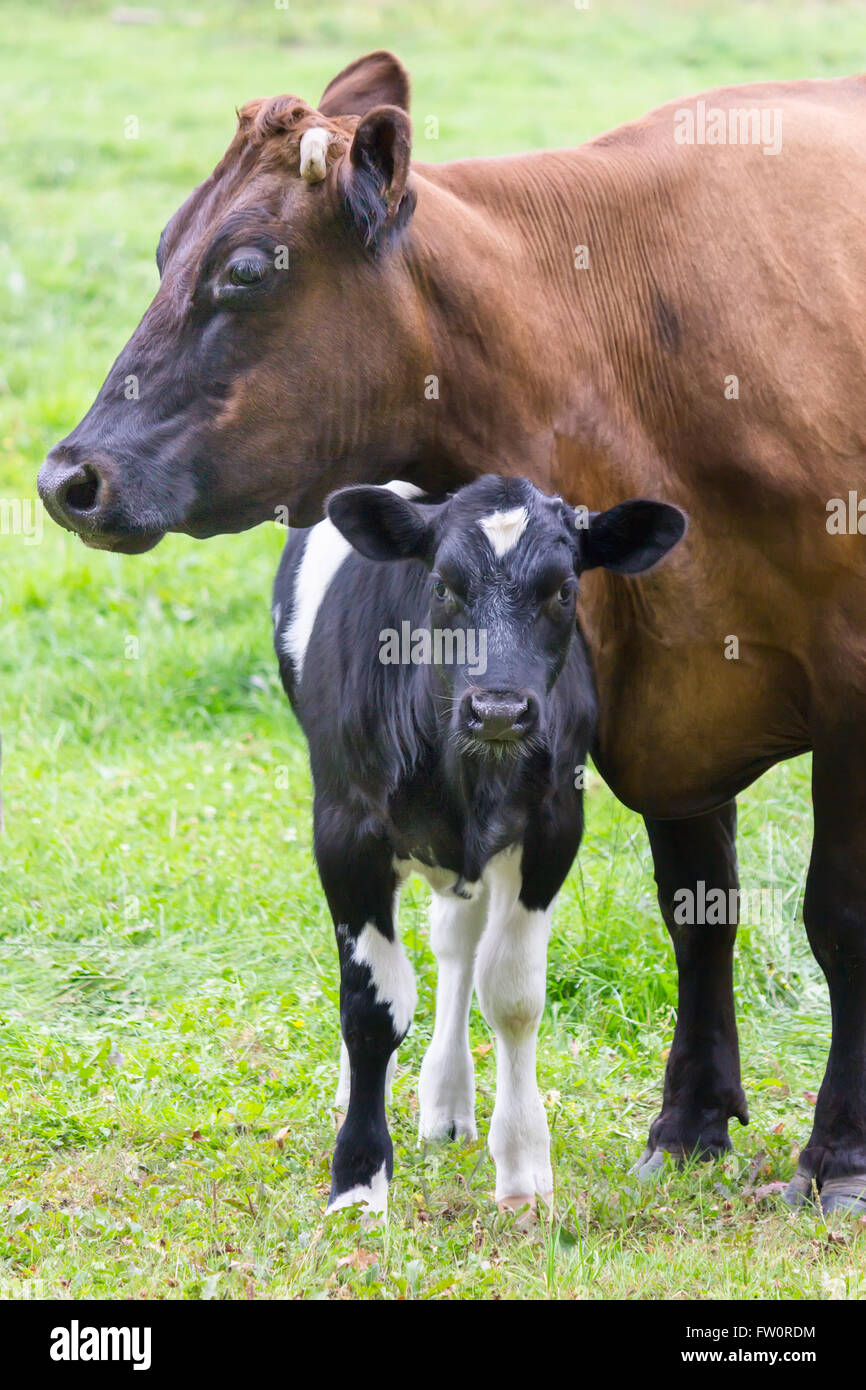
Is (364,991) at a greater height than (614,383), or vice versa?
(614,383)

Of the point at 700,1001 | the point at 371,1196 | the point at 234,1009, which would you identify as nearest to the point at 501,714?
the point at 371,1196

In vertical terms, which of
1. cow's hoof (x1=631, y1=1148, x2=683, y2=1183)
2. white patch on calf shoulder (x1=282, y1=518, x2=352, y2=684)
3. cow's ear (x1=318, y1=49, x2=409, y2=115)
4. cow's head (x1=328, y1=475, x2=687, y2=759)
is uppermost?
cow's ear (x1=318, y1=49, x2=409, y2=115)

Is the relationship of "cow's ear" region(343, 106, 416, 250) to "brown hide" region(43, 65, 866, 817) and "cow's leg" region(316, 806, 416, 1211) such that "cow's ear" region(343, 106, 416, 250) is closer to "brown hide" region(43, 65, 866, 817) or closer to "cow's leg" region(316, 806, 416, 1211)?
"brown hide" region(43, 65, 866, 817)

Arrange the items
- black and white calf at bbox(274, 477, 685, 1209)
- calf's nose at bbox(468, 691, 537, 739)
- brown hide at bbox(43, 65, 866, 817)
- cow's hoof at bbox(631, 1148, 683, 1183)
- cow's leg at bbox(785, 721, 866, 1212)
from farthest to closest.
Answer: cow's hoof at bbox(631, 1148, 683, 1183) < cow's leg at bbox(785, 721, 866, 1212) < black and white calf at bbox(274, 477, 685, 1209) < brown hide at bbox(43, 65, 866, 817) < calf's nose at bbox(468, 691, 537, 739)

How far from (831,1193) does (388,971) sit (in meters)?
1.30

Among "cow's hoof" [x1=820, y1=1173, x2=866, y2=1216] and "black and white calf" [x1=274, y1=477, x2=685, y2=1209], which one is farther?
"cow's hoof" [x1=820, y1=1173, x2=866, y2=1216]

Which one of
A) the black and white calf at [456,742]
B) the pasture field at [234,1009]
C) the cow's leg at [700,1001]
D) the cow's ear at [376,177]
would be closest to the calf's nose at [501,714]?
the black and white calf at [456,742]

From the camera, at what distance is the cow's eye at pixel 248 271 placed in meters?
3.90

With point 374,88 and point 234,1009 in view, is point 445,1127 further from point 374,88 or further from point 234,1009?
point 374,88

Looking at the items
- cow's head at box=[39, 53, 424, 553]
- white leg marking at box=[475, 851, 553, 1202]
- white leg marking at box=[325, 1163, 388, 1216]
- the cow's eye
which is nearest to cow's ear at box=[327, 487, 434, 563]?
cow's head at box=[39, 53, 424, 553]

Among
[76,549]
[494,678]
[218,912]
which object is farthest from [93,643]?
[494,678]

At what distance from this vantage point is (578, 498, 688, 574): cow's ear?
13.7 feet

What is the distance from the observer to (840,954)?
468 cm

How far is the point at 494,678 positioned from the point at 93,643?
545 cm
